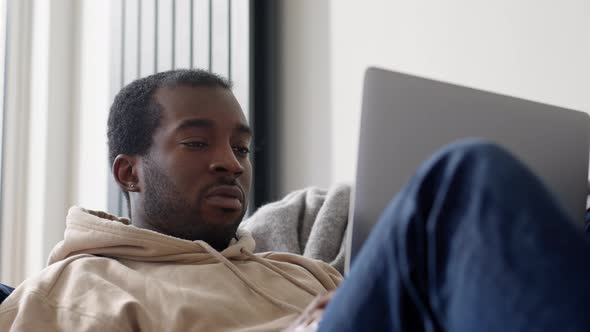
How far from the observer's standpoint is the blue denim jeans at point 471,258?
0.49 meters

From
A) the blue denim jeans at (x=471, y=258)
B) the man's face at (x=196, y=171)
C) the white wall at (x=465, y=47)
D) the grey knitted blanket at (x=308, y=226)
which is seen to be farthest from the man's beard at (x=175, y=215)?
the white wall at (x=465, y=47)

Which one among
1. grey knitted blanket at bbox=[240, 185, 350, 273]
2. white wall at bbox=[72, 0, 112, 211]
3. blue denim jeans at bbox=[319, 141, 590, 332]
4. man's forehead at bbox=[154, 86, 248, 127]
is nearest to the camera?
blue denim jeans at bbox=[319, 141, 590, 332]

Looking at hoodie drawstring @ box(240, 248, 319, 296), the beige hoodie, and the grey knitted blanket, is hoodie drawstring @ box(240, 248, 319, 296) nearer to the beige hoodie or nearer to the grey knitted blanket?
the beige hoodie

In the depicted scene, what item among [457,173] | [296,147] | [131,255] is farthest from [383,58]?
[457,173]

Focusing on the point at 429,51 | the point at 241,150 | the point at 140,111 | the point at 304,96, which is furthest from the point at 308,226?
the point at 304,96

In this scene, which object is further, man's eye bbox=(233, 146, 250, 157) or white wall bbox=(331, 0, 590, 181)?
white wall bbox=(331, 0, 590, 181)

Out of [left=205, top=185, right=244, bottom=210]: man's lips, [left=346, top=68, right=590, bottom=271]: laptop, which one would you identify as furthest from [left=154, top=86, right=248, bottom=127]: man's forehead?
[left=346, top=68, right=590, bottom=271]: laptop

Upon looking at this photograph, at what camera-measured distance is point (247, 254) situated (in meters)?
1.15

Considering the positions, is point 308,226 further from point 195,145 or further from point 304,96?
point 304,96

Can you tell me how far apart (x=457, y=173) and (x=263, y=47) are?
1623 millimetres

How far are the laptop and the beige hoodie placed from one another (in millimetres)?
290

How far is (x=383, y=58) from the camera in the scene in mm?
1829

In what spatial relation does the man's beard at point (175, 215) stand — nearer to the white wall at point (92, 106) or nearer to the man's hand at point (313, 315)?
the man's hand at point (313, 315)

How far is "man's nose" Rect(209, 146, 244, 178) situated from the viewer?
112cm
